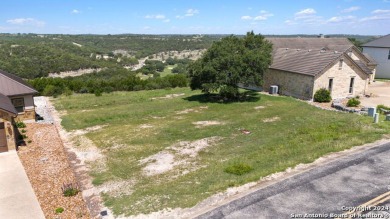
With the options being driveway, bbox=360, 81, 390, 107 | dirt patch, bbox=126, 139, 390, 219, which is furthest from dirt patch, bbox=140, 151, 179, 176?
driveway, bbox=360, 81, 390, 107

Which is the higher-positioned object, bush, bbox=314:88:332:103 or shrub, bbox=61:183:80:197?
bush, bbox=314:88:332:103

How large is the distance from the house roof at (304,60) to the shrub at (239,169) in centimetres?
1856

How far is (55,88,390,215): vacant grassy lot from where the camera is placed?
1220 centimetres

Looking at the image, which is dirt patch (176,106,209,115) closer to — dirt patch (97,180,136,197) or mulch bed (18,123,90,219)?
mulch bed (18,123,90,219)

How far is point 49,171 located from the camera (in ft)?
48.0

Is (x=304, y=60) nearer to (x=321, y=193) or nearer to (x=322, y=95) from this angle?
(x=322, y=95)

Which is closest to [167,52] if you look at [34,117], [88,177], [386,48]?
[386,48]

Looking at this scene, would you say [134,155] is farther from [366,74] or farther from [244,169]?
[366,74]

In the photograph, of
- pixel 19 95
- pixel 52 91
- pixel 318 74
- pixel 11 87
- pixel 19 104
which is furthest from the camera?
pixel 52 91

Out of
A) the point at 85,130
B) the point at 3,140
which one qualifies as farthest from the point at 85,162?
the point at 85,130

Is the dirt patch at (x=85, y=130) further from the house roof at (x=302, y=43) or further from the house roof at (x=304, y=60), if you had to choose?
the house roof at (x=302, y=43)

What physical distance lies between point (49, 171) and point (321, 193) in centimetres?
Answer: 1241

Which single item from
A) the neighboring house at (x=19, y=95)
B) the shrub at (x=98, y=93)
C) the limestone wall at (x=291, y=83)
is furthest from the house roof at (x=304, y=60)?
the neighboring house at (x=19, y=95)

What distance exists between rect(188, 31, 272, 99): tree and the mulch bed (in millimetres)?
14430
